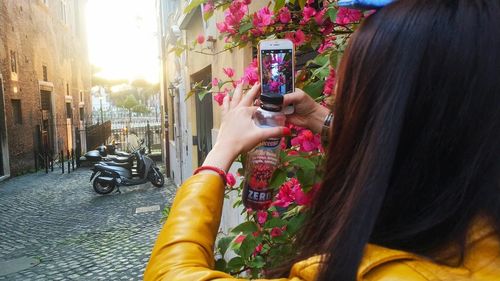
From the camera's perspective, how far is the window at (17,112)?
1584 cm

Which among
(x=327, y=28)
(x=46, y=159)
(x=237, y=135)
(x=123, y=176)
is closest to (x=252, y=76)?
(x=327, y=28)

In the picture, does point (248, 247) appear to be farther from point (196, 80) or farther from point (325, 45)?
point (196, 80)

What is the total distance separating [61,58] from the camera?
23.1m

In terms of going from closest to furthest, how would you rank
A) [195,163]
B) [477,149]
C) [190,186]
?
[477,149], [190,186], [195,163]

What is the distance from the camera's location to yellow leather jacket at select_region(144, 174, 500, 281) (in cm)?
73

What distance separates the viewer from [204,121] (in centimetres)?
769

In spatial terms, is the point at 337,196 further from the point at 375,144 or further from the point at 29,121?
the point at 29,121

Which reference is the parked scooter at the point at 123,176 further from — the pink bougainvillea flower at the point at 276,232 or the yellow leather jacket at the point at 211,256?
the yellow leather jacket at the point at 211,256

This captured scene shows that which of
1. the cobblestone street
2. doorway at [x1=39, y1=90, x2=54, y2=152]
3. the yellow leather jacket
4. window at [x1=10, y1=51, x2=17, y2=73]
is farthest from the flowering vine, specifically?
doorway at [x1=39, y1=90, x2=54, y2=152]

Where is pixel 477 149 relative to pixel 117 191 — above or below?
above

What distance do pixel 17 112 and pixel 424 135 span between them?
58.6 ft

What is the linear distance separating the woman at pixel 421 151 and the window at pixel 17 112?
17.2 meters

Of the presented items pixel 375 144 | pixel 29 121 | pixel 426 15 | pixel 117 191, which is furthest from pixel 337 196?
pixel 29 121

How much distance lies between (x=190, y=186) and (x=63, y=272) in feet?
17.2
